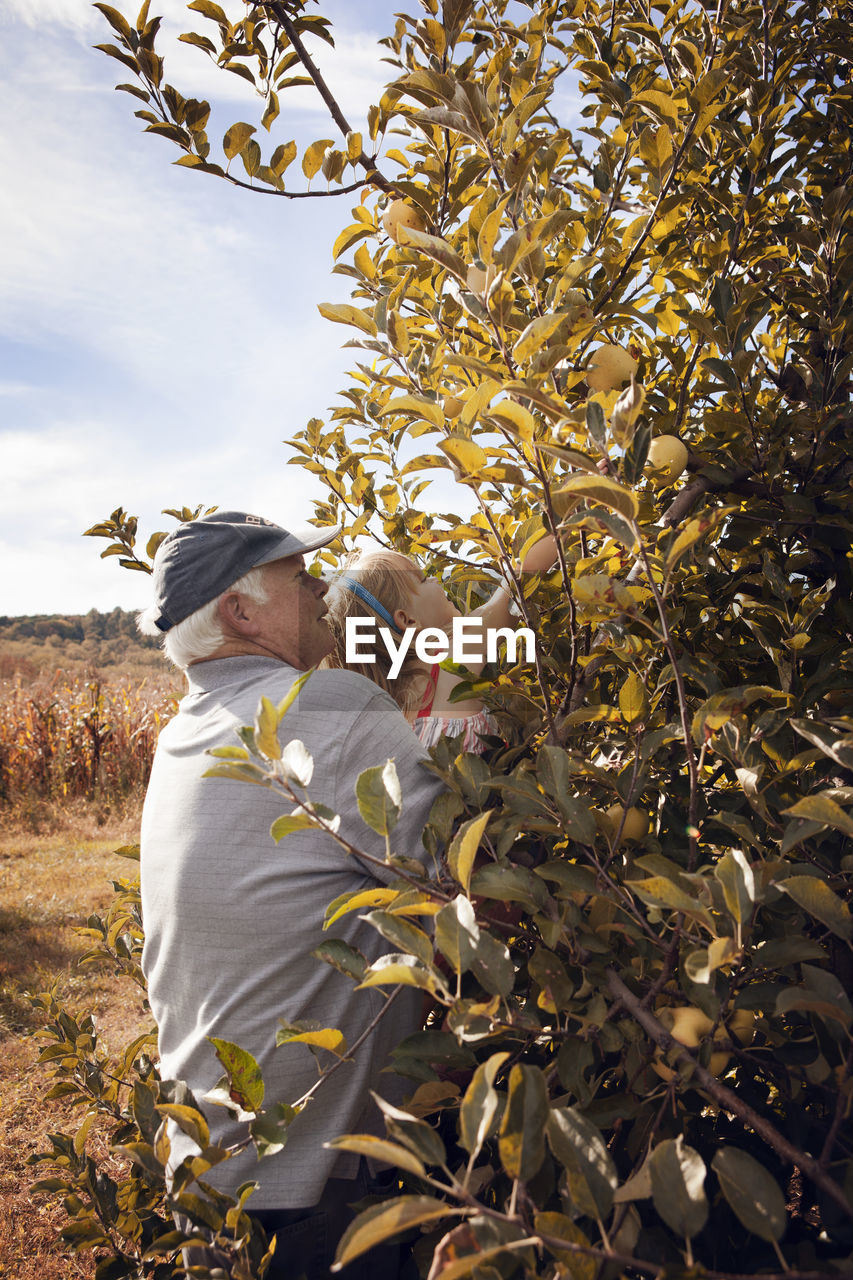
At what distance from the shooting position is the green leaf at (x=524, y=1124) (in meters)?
0.64

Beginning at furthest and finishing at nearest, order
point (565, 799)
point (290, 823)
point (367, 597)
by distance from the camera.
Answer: point (367, 597)
point (565, 799)
point (290, 823)

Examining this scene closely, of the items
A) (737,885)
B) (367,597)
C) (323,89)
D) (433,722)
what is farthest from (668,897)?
(433,722)

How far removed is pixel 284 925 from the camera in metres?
1.22

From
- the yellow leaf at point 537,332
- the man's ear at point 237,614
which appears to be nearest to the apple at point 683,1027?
the yellow leaf at point 537,332

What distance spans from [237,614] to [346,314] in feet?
1.98

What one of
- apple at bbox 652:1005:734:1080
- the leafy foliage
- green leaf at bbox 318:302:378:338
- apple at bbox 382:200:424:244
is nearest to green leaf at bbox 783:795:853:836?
the leafy foliage

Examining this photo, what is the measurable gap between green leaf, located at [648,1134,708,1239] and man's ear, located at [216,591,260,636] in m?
1.13

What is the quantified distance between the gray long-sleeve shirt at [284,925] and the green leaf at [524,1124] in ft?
1.63

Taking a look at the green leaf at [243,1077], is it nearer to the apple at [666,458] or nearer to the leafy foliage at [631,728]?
the leafy foliage at [631,728]

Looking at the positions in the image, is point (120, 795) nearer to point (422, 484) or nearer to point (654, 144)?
point (422, 484)

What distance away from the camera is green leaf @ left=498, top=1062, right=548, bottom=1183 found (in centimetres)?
64

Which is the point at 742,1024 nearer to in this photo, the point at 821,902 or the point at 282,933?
the point at 821,902

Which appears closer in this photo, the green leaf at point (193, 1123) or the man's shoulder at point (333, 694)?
the green leaf at point (193, 1123)

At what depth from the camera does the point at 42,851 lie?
23.9 ft
